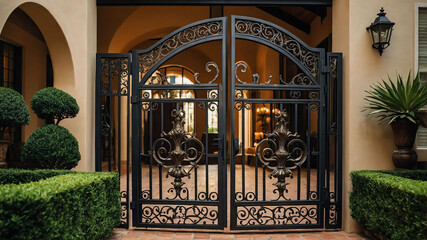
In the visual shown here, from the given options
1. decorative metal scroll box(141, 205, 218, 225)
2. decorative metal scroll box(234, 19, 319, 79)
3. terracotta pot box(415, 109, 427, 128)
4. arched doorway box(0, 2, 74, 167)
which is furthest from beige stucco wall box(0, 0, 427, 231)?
arched doorway box(0, 2, 74, 167)

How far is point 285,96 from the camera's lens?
12.1 meters

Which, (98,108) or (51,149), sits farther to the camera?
(98,108)

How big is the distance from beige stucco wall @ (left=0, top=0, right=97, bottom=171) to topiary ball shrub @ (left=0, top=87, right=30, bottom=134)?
94cm

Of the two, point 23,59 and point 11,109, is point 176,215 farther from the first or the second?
point 23,59

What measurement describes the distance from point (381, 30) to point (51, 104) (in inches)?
171

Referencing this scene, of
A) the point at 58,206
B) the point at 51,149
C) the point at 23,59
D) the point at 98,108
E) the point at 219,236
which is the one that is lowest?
the point at 219,236

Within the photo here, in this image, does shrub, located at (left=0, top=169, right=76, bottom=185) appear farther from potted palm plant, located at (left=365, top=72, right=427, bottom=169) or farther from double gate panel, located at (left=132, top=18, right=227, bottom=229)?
potted palm plant, located at (left=365, top=72, right=427, bottom=169)

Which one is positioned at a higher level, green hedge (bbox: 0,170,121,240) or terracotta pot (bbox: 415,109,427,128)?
terracotta pot (bbox: 415,109,427,128)

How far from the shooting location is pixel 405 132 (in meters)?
4.33

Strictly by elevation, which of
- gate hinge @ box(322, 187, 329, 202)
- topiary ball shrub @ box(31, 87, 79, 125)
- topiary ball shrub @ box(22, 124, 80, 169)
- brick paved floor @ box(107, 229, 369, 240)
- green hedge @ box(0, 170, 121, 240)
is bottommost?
brick paved floor @ box(107, 229, 369, 240)

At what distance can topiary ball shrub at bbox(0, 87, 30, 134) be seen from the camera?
12.0 feet

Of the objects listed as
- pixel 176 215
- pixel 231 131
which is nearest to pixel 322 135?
pixel 231 131

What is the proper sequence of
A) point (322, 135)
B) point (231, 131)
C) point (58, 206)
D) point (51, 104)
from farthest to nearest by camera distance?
point (322, 135) → point (231, 131) → point (51, 104) → point (58, 206)

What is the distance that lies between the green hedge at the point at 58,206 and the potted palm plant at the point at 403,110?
3.53 m
